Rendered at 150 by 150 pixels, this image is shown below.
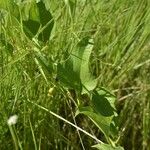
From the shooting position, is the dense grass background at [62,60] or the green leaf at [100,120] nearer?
the green leaf at [100,120]

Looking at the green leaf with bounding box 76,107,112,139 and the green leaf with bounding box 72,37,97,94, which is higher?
the green leaf with bounding box 72,37,97,94

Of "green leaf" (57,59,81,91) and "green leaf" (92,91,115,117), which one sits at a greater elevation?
"green leaf" (57,59,81,91)

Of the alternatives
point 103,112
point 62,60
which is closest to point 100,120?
point 103,112

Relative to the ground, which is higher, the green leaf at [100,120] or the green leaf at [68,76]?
the green leaf at [68,76]

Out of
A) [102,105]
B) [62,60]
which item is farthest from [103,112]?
[62,60]

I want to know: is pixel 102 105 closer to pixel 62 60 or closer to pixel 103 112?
pixel 103 112

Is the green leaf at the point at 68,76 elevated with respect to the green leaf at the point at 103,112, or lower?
elevated

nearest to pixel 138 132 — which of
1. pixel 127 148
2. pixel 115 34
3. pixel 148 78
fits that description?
pixel 127 148

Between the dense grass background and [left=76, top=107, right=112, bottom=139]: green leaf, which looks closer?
[left=76, top=107, right=112, bottom=139]: green leaf
